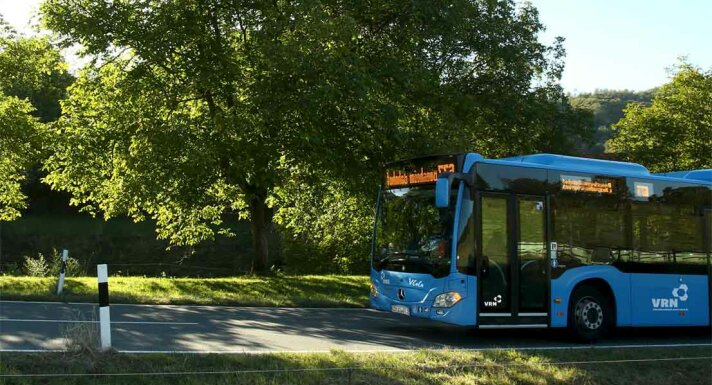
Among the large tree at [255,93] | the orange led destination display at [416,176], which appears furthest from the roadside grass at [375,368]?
the large tree at [255,93]

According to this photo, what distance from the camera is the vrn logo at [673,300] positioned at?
12.3 metres

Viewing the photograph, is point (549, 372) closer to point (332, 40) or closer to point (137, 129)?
point (332, 40)

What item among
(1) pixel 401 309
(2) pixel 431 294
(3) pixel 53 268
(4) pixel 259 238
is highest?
(4) pixel 259 238

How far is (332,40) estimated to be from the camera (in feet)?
53.5

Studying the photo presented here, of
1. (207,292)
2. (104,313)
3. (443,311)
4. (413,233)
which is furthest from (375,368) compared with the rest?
(207,292)

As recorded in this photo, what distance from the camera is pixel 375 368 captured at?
25.8 feet

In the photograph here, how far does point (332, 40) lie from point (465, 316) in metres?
8.45

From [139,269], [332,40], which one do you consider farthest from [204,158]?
[139,269]

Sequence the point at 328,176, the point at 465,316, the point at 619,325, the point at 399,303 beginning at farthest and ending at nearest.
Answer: the point at 328,176 → the point at 619,325 → the point at 399,303 → the point at 465,316

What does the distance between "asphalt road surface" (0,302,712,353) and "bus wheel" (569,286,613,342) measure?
9.1 inches

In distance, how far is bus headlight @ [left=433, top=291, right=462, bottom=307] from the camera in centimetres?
1034

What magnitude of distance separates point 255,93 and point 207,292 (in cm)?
503

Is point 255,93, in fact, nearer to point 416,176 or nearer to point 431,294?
point 416,176

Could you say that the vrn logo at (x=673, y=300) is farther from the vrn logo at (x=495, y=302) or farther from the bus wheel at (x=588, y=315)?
the vrn logo at (x=495, y=302)
